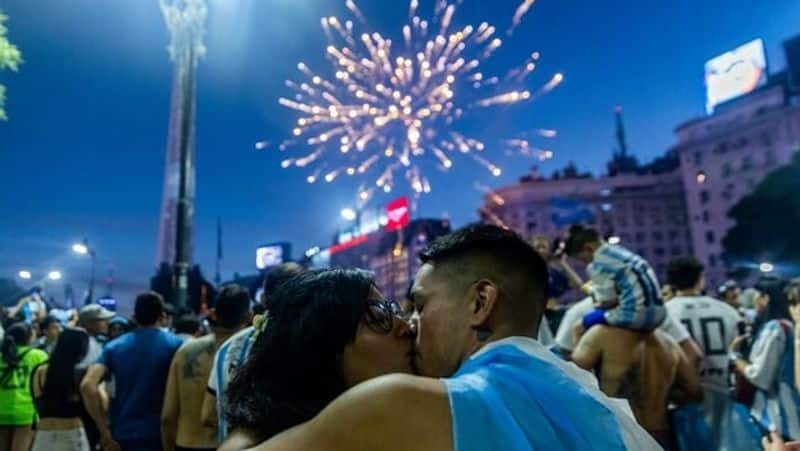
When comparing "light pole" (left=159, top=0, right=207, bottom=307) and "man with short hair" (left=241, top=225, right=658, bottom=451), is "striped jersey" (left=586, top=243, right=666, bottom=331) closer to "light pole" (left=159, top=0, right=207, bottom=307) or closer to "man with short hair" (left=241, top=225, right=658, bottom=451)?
"man with short hair" (left=241, top=225, right=658, bottom=451)

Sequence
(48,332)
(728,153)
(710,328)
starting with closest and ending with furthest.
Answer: (710,328), (48,332), (728,153)

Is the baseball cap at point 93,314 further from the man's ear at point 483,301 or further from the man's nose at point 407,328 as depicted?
the man's ear at point 483,301

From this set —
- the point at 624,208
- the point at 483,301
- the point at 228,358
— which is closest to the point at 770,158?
the point at 624,208

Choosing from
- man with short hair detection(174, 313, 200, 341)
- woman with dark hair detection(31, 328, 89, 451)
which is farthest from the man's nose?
man with short hair detection(174, 313, 200, 341)

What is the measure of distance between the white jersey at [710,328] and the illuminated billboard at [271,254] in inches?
1421

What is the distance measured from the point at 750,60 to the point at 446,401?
218 ft

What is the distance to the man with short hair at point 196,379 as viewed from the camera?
4.77m

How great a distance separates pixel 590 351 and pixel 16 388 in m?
6.49

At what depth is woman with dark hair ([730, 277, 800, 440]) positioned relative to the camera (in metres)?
4.55

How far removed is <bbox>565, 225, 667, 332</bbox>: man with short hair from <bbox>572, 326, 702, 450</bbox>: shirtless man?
0.11m

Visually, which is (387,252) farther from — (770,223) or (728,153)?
(770,223)

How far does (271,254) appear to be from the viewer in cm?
4256

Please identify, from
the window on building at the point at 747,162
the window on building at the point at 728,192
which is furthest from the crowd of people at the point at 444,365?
the window on building at the point at 728,192

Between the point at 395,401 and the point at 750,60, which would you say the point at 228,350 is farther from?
the point at 750,60
